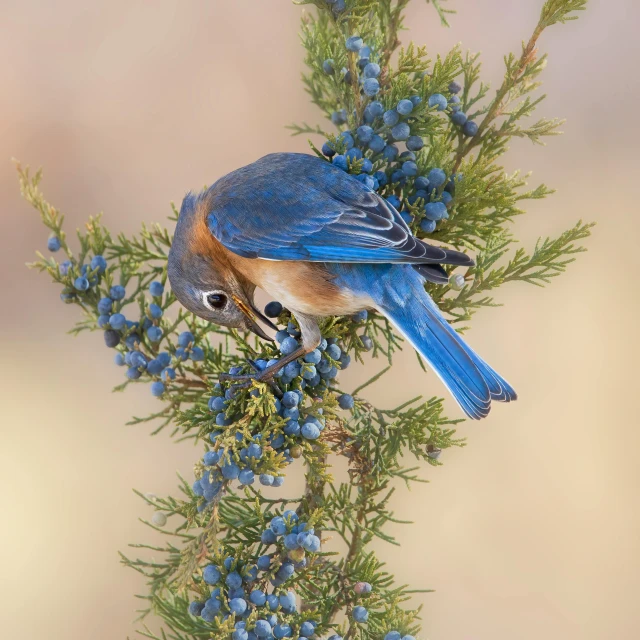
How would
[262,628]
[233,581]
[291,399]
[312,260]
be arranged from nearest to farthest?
[262,628]
[233,581]
[291,399]
[312,260]

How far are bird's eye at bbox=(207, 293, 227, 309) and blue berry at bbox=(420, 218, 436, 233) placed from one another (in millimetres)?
661

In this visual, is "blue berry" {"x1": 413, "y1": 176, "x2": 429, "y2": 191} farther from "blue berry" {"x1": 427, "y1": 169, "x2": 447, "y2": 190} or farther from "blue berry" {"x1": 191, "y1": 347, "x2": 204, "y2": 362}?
"blue berry" {"x1": 191, "y1": 347, "x2": 204, "y2": 362}

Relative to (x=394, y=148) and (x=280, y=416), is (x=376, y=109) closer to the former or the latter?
(x=394, y=148)

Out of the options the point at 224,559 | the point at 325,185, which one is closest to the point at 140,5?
the point at 325,185

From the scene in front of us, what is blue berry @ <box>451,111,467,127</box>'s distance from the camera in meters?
2.18

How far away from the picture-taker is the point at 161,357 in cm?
219

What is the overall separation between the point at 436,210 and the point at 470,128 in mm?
296

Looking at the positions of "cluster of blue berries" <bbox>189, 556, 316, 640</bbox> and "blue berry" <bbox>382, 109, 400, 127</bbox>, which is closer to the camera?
"cluster of blue berries" <bbox>189, 556, 316, 640</bbox>

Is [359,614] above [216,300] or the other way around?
the other way around

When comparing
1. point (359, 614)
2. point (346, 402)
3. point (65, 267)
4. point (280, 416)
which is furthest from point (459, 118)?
point (359, 614)

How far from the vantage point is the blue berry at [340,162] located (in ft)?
7.12

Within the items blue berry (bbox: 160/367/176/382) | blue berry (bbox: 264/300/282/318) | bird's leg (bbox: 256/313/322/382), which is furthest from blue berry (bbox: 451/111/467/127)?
blue berry (bbox: 160/367/176/382)

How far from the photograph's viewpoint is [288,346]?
2086 mm

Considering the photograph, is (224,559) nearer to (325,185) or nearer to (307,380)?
(307,380)
